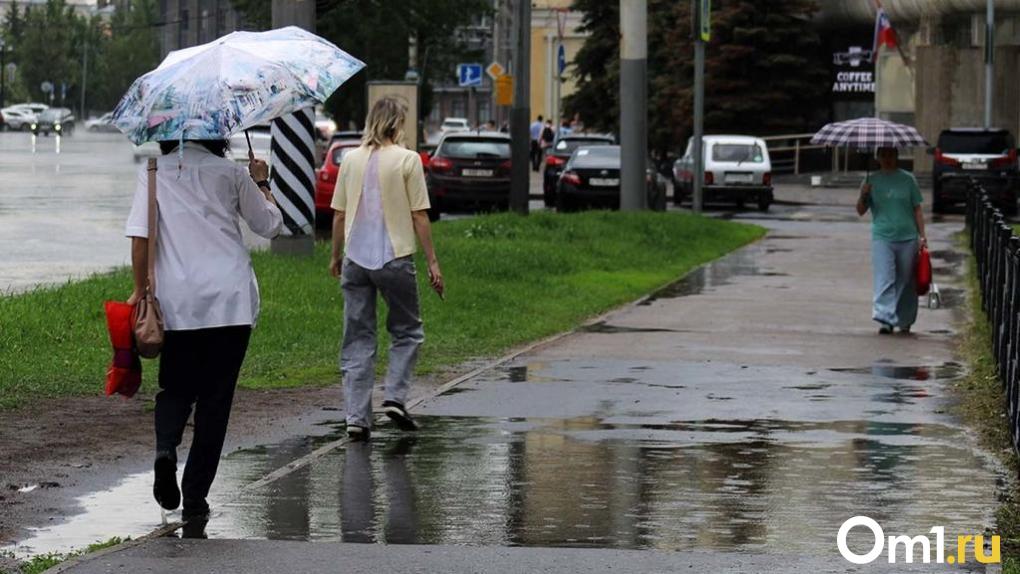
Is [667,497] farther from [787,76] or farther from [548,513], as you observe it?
[787,76]

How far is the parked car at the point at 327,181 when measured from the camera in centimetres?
3322

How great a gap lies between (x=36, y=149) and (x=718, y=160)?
4317 cm

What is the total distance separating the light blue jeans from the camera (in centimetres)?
1736

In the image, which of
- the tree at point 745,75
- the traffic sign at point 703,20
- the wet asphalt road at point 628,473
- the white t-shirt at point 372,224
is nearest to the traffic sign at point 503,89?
the tree at point 745,75

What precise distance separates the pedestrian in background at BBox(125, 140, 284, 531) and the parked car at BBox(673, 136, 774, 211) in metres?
35.2

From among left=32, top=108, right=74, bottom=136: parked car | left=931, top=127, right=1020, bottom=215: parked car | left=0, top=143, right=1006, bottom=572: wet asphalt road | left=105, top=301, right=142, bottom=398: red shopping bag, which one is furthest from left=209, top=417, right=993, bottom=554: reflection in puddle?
left=32, top=108, right=74, bottom=136: parked car

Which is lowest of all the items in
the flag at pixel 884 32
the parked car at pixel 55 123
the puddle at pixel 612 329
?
the puddle at pixel 612 329

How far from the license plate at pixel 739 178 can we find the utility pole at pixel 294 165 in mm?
22600

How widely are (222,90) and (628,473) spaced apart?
265cm

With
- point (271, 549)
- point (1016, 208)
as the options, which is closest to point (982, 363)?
point (271, 549)

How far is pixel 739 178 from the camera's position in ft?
145

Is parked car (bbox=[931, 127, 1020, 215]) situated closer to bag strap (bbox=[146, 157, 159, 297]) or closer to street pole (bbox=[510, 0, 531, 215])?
street pole (bbox=[510, 0, 531, 215])

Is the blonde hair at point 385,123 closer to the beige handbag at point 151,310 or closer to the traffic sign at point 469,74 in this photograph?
the beige handbag at point 151,310

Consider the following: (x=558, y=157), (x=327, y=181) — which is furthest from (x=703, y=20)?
(x=558, y=157)
